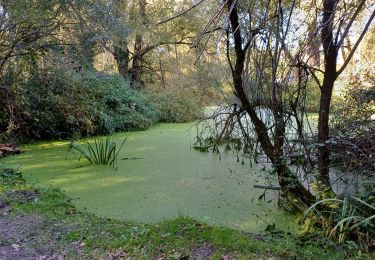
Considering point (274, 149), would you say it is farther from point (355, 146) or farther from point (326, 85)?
point (355, 146)

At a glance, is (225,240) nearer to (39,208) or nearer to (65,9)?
(39,208)

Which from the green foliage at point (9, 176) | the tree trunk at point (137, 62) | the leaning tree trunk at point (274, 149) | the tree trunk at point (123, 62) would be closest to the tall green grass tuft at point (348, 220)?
the leaning tree trunk at point (274, 149)

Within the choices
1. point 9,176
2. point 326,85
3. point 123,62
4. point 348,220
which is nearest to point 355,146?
point 348,220

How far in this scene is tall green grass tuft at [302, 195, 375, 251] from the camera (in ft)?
7.34

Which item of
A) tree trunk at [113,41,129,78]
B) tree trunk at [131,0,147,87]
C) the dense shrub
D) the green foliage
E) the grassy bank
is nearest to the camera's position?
the grassy bank

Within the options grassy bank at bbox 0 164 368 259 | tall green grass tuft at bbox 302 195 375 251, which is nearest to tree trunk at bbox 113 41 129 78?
grassy bank at bbox 0 164 368 259

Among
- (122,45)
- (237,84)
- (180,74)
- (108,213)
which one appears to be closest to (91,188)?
(108,213)

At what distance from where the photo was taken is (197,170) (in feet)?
15.3

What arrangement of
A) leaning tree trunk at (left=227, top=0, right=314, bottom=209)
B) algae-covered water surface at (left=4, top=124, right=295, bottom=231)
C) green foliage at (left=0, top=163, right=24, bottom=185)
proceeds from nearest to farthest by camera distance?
leaning tree trunk at (left=227, top=0, right=314, bottom=209) → algae-covered water surface at (left=4, top=124, right=295, bottom=231) → green foliage at (left=0, top=163, right=24, bottom=185)

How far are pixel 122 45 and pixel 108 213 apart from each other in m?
7.17

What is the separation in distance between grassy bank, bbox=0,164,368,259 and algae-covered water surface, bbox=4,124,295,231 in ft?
1.46

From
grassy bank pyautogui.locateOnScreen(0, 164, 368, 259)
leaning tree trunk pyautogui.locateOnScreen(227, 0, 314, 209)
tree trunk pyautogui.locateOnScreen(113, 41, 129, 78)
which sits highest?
tree trunk pyautogui.locateOnScreen(113, 41, 129, 78)

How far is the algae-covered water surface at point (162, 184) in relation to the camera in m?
3.20

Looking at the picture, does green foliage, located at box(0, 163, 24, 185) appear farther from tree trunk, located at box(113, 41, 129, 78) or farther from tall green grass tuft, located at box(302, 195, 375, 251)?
tree trunk, located at box(113, 41, 129, 78)
